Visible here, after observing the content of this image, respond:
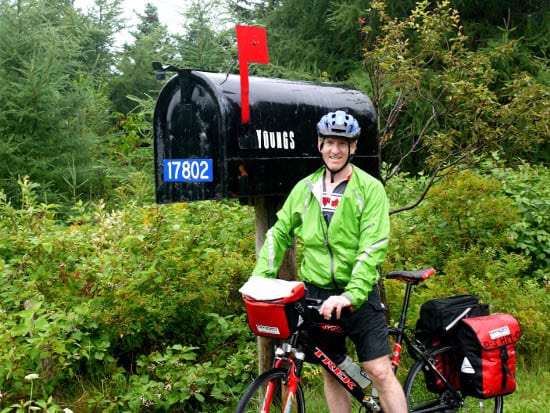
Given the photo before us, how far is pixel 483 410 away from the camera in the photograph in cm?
428

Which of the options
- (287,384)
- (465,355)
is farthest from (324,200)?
(465,355)

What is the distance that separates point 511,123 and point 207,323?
2.81 metres

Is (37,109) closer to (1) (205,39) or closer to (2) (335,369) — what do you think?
(1) (205,39)

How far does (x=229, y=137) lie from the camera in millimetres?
3537

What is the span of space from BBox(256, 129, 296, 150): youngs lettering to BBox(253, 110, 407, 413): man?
0.36m

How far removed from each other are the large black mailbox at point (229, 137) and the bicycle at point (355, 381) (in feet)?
2.63

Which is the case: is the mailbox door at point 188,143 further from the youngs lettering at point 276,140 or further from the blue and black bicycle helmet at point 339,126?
the blue and black bicycle helmet at point 339,126

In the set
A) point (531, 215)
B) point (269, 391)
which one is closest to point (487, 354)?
point (269, 391)

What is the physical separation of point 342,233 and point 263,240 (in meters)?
1.02

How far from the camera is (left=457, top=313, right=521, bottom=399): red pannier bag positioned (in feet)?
12.8

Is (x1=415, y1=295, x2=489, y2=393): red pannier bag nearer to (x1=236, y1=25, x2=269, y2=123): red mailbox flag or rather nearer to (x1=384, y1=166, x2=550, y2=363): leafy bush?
(x1=384, y1=166, x2=550, y2=363): leafy bush

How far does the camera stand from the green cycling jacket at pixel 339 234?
10.6ft

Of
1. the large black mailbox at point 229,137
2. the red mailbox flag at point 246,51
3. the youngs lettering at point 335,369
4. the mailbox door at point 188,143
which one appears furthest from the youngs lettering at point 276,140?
the youngs lettering at point 335,369

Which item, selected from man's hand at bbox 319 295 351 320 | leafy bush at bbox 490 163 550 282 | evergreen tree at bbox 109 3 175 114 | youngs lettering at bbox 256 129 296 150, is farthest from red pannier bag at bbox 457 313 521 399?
evergreen tree at bbox 109 3 175 114
